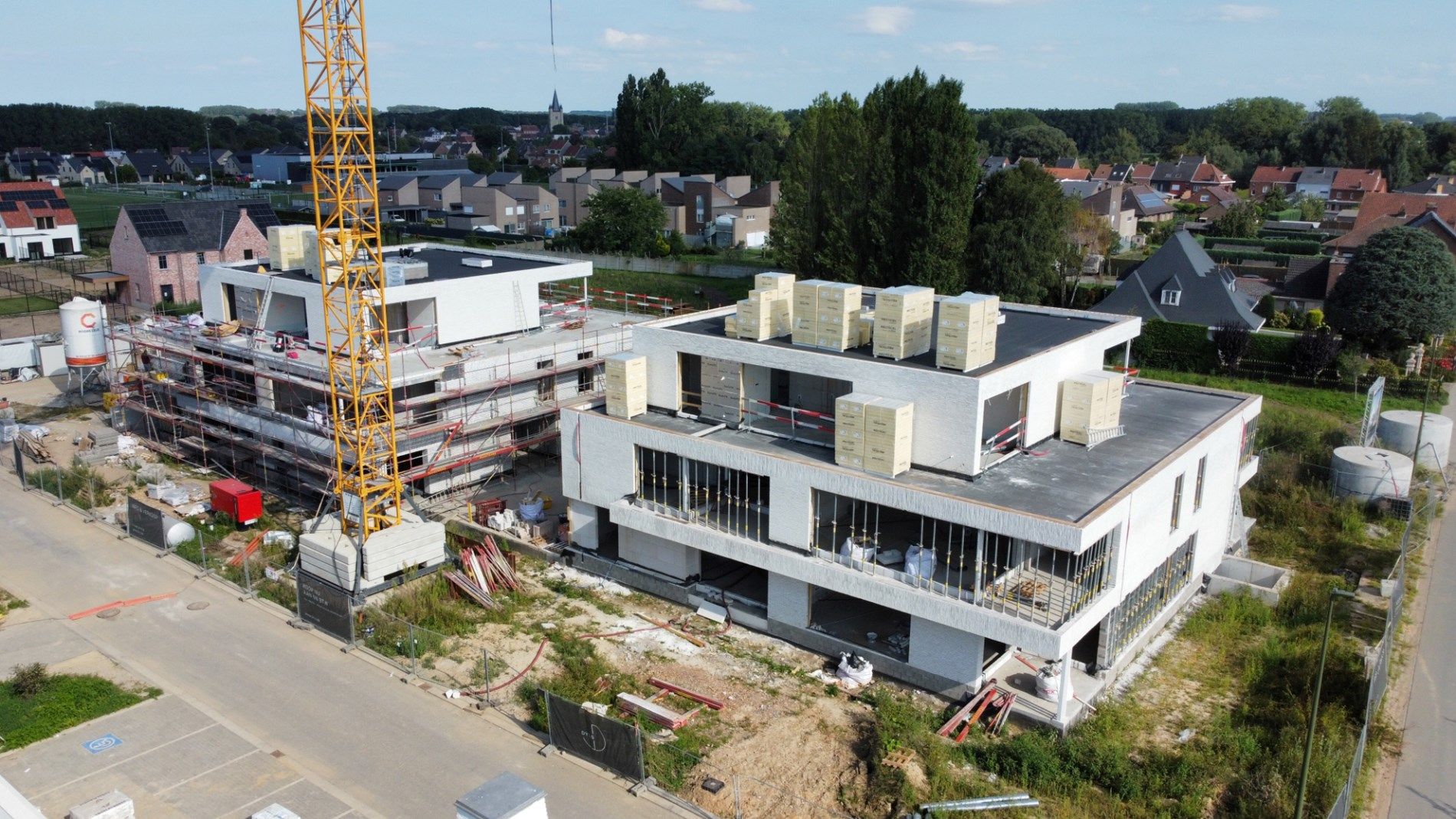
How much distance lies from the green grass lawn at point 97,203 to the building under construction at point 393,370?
64.6 metres

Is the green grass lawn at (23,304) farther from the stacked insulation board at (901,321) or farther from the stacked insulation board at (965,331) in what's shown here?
the stacked insulation board at (965,331)

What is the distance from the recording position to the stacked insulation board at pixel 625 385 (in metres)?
24.3

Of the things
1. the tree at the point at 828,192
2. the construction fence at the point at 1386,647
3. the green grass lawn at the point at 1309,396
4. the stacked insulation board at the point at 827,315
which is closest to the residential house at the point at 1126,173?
the tree at the point at 828,192

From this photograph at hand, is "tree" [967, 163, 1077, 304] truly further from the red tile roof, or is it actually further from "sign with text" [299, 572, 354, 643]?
the red tile roof

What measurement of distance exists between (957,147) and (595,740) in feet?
106

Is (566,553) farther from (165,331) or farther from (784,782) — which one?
(165,331)

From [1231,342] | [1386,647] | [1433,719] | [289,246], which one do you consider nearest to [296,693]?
[289,246]

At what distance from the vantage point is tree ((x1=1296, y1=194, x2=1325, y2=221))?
86.6 m

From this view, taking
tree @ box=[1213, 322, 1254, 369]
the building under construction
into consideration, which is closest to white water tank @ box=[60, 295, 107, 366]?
the building under construction

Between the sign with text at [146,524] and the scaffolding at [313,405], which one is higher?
the scaffolding at [313,405]

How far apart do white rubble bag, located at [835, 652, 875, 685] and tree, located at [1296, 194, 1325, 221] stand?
268 feet

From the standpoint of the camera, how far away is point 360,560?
23.3m

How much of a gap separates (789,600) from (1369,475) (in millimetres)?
18361

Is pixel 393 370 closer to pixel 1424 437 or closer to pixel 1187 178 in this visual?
pixel 1424 437
